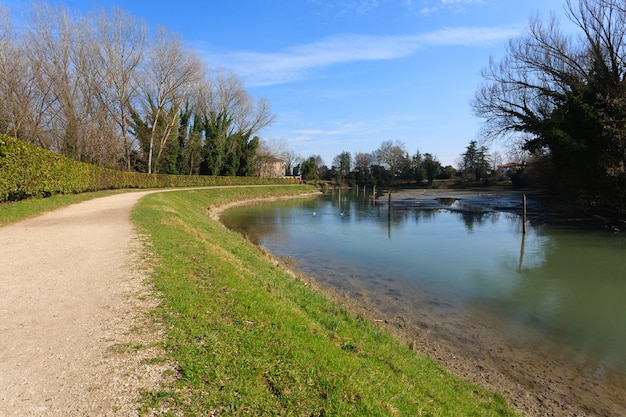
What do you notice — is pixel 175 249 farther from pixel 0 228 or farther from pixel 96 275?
pixel 0 228

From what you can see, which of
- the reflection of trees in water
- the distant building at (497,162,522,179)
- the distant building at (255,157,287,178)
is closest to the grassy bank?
the reflection of trees in water

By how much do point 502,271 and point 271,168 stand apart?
7781 centimetres

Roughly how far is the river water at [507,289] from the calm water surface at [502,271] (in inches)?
1.3

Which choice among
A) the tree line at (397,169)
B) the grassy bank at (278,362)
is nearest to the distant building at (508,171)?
the tree line at (397,169)

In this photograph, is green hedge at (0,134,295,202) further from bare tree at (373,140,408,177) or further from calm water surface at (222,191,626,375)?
bare tree at (373,140,408,177)

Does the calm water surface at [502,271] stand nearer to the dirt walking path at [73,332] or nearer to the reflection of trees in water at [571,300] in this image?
the reflection of trees in water at [571,300]

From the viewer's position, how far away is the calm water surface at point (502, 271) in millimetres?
7129

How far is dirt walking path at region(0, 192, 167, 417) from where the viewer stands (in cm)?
261

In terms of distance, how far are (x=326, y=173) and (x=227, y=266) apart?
10183 centimetres

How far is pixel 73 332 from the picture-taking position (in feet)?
11.9

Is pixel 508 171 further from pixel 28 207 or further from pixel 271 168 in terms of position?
pixel 28 207

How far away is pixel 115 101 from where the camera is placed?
35.8 meters

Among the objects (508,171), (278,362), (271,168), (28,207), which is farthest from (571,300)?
(271,168)

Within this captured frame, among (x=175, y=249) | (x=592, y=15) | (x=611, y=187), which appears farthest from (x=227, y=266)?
(x=592, y=15)
